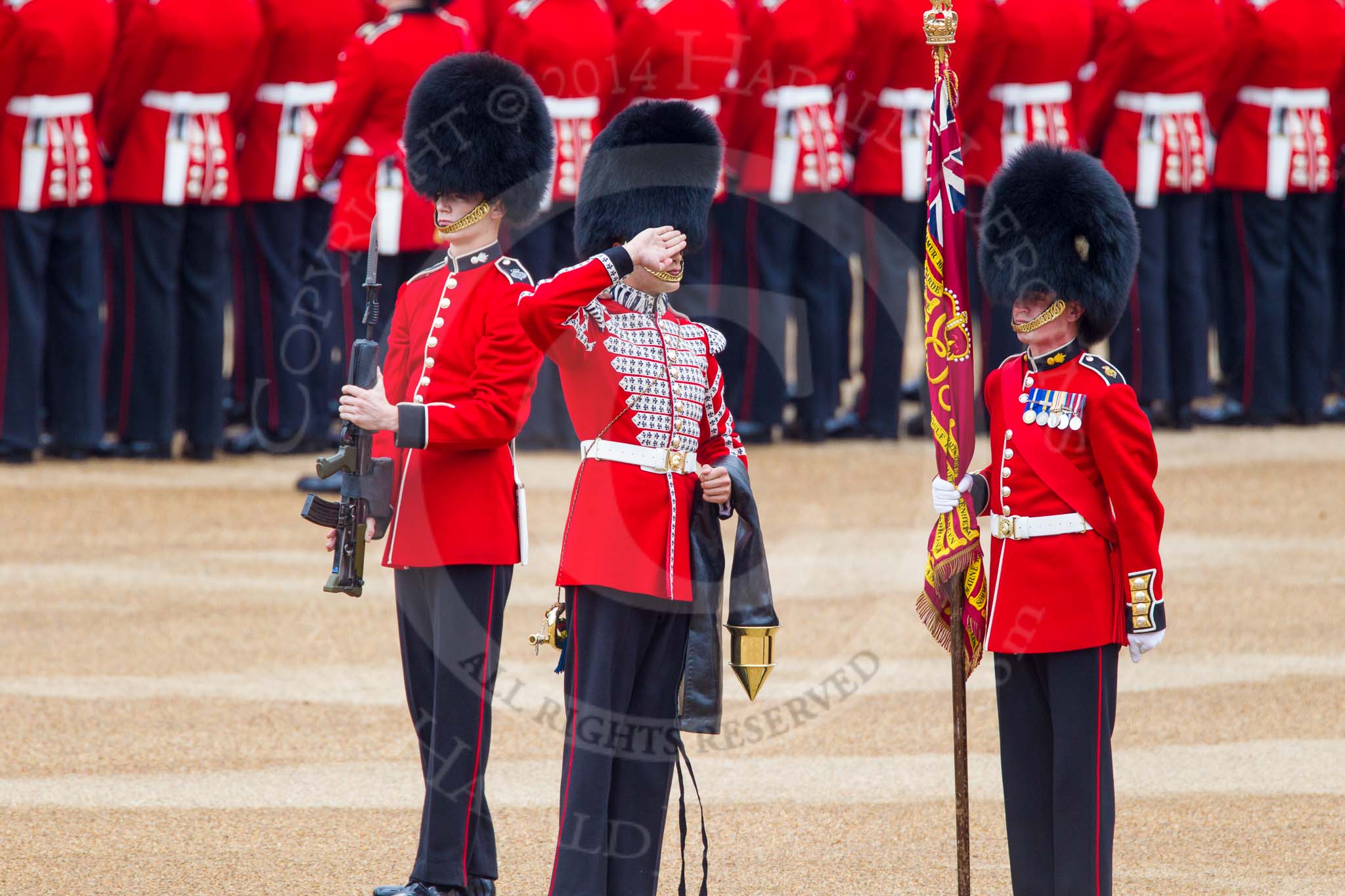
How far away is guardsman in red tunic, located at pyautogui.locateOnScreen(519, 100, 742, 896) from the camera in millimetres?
3516

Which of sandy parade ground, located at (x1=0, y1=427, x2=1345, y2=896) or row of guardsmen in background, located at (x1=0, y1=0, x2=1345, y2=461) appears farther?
row of guardsmen in background, located at (x1=0, y1=0, x2=1345, y2=461)

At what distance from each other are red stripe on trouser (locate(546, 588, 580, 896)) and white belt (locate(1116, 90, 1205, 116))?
5.45 meters

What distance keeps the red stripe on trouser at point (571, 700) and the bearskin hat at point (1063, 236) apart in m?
0.90

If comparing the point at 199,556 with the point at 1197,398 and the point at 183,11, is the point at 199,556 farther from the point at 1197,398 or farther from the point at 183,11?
the point at 1197,398

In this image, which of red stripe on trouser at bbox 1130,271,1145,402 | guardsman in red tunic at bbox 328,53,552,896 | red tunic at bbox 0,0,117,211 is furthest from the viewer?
red stripe on trouser at bbox 1130,271,1145,402

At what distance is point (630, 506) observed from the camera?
354 cm

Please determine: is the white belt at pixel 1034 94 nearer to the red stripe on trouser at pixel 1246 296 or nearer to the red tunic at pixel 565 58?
the red stripe on trouser at pixel 1246 296

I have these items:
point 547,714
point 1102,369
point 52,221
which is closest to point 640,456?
point 1102,369

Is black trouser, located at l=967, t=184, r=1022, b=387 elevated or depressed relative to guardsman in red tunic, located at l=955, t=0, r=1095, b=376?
depressed

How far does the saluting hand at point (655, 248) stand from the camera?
3.43 m

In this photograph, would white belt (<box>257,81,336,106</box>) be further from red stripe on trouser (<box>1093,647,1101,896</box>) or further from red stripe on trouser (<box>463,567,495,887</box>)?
red stripe on trouser (<box>1093,647,1101,896</box>)

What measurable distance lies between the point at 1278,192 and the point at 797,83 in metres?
2.03

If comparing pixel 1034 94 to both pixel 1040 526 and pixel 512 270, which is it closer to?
pixel 512 270

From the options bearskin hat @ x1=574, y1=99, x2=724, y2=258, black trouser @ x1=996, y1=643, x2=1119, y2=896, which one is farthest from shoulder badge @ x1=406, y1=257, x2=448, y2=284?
black trouser @ x1=996, y1=643, x2=1119, y2=896
